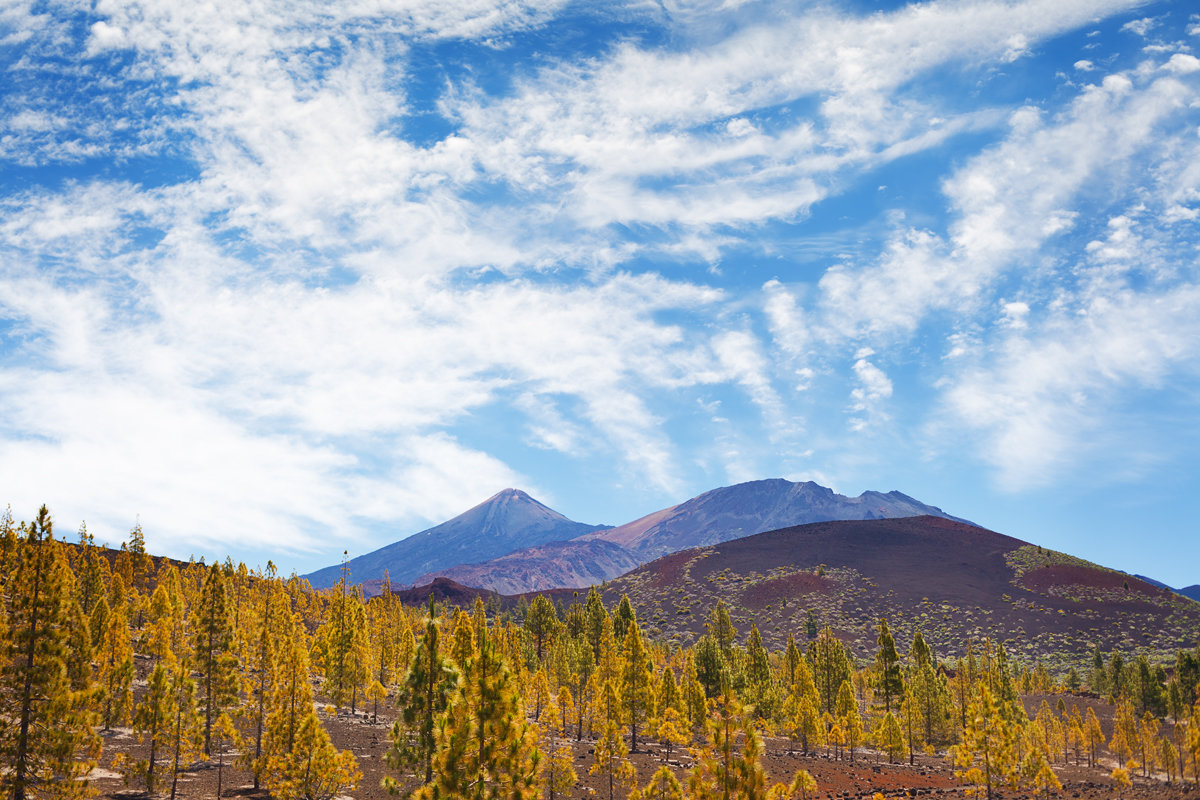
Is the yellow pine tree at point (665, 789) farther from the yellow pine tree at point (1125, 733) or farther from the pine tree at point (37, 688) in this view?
the yellow pine tree at point (1125, 733)

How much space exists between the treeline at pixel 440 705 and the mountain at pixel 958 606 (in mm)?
52307

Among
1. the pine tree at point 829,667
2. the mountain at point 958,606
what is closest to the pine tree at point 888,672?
the pine tree at point 829,667

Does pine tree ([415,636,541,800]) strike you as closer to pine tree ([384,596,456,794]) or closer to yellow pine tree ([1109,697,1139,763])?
pine tree ([384,596,456,794])

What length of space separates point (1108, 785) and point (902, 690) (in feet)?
53.8

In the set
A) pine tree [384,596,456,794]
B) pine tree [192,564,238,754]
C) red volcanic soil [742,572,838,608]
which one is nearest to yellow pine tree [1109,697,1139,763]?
pine tree [384,596,456,794]

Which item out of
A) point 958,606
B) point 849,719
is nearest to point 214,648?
point 849,719

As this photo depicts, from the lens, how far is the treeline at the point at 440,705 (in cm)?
2039

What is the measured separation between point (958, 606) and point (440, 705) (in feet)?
552

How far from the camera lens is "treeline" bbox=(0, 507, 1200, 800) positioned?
20.4 meters

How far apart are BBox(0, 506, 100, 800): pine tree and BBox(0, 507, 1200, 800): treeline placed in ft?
0.19

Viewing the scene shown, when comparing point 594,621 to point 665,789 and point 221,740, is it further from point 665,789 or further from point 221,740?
point 665,789

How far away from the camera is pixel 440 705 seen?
103ft

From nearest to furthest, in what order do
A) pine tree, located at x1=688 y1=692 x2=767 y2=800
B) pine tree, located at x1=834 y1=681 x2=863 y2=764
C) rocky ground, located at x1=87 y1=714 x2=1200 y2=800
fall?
pine tree, located at x1=688 y1=692 x2=767 y2=800, rocky ground, located at x1=87 y1=714 x2=1200 y2=800, pine tree, located at x1=834 y1=681 x2=863 y2=764

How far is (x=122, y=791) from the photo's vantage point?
3253cm
